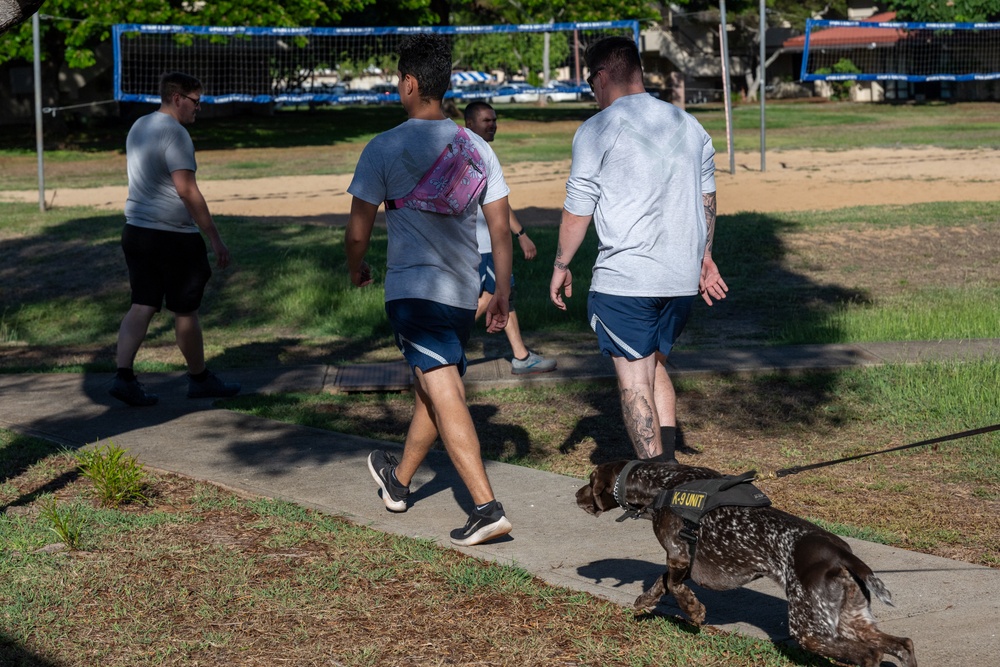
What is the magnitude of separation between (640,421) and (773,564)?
1465 mm

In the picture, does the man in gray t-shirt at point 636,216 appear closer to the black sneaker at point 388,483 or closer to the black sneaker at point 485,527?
the black sneaker at point 485,527

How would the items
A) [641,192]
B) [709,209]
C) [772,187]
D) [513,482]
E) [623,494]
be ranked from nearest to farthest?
[623,494] < [641,192] < [709,209] < [513,482] < [772,187]

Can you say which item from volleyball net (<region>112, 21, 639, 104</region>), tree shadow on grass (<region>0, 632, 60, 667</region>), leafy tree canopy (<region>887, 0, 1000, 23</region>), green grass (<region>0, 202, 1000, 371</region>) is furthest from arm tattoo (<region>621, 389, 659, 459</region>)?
leafy tree canopy (<region>887, 0, 1000, 23</region>)

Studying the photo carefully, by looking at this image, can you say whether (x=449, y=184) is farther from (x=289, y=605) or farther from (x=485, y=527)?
(x=289, y=605)

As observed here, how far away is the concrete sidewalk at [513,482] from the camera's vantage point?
375 centimetres

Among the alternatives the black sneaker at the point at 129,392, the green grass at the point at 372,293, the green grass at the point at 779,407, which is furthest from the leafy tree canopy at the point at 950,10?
the black sneaker at the point at 129,392

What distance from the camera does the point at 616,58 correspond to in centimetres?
466

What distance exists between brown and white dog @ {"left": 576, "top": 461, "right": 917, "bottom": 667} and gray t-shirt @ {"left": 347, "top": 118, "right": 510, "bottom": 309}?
1046mm

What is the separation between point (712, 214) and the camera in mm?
4965

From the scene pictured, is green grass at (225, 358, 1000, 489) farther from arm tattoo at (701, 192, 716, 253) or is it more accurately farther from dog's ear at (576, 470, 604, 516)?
dog's ear at (576, 470, 604, 516)

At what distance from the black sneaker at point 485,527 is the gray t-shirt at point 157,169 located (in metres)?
3.26

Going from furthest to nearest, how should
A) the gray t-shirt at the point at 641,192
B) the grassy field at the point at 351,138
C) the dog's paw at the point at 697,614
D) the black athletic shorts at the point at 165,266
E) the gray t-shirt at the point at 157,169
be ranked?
1. the grassy field at the point at 351,138
2. the black athletic shorts at the point at 165,266
3. the gray t-shirt at the point at 157,169
4. the gray t-shirt at the point at 641,192
5. the dog's paw at the point at 697,614

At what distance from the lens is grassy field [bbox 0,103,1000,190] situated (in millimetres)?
26859

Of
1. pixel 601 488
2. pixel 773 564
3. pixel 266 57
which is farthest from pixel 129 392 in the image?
pixel 266 57
